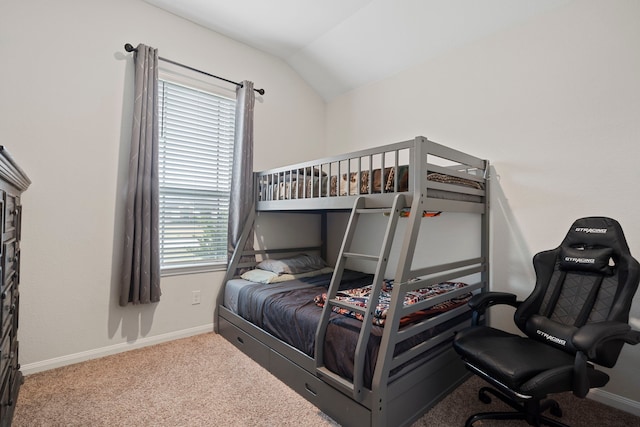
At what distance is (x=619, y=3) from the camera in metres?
1.90

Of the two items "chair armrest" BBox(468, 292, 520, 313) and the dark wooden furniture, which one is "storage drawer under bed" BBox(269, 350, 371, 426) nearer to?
"chair armrest" BBox(468, 292, 520, 313)

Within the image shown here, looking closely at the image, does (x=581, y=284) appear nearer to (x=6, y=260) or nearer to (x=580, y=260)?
(x=580, y=260)

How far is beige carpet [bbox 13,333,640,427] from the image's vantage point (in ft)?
5.69

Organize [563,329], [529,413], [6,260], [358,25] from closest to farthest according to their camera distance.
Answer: [6,260]
[529,413]
[563,329]
[358,25]

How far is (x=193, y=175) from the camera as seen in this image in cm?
297

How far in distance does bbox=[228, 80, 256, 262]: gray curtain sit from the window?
0.44 feet

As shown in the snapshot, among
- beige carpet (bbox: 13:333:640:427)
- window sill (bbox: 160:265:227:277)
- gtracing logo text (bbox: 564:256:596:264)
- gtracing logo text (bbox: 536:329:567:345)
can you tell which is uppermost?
gtracing logo text (bbox: 564:256:596:264)

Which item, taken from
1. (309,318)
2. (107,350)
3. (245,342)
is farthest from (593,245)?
(107,350)

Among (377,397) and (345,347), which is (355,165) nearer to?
(345,347)

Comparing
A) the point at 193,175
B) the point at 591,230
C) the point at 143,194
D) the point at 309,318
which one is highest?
the point at 193,175

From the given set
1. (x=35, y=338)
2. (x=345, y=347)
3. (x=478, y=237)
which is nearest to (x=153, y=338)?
(x=35, y=338)

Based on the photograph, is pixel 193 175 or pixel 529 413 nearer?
pixel 529 413

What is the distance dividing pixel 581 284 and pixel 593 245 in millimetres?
227

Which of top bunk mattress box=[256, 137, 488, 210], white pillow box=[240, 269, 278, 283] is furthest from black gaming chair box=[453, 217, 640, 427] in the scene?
white pillow box=[240, 269, 278, 283]
